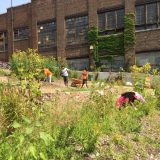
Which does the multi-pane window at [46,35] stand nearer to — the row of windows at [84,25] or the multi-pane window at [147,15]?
the row of windows at [84,25]

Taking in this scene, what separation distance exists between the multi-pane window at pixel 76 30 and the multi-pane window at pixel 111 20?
1.74 m

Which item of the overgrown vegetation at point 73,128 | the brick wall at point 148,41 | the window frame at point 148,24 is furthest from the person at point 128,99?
the window frame at point 148,24

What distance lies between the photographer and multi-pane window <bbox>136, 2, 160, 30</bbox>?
39.7 meters

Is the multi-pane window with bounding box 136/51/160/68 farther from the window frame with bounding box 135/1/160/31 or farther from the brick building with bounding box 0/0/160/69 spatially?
the window frame with bounding box 135/1/160/31

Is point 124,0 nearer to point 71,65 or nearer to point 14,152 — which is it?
→ point 71,65

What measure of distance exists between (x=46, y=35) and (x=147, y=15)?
40.0ft

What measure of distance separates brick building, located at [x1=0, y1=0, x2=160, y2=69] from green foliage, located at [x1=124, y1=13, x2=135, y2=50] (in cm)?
38

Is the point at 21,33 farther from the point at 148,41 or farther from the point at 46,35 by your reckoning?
the point at 148,41

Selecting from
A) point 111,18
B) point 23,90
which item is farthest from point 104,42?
point 23,90

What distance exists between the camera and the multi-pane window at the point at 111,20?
1666 inches

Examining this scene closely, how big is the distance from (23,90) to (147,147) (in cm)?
267

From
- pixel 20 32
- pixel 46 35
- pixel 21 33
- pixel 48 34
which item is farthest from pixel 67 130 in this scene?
pixel 20 32

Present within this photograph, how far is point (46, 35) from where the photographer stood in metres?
48.6

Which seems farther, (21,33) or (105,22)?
(21,33)
